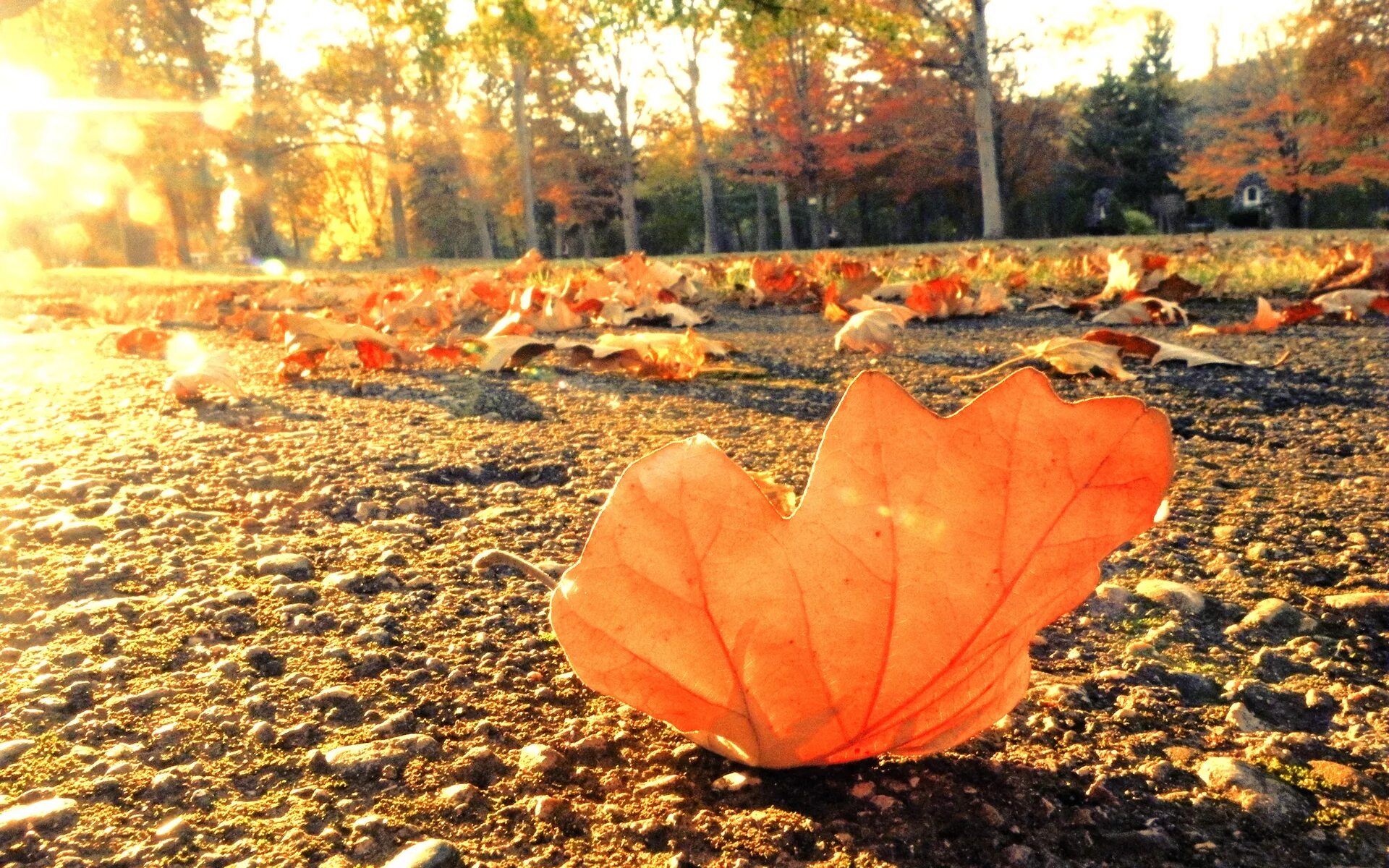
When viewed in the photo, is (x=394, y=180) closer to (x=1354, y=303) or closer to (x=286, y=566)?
(x=1354, y=303)

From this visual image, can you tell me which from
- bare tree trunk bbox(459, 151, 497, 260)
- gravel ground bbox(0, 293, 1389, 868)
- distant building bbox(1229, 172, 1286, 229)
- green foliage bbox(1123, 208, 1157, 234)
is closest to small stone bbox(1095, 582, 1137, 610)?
gravel ground bbox(0, 293, 1389, 868)

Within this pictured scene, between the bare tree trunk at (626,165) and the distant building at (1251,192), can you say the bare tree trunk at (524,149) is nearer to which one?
the bare tree trunk at (626,165)

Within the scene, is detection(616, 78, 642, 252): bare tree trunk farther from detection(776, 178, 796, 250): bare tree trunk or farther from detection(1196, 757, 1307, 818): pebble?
detection(1196, 757, 1307, 818): pebble

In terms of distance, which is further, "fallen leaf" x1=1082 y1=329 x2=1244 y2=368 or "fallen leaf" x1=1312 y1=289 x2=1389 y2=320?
"fallen leaf" x1=1312 y1=289 x2=1389 y2=320

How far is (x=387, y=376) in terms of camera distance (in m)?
2.90

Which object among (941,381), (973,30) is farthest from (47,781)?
(973,30)

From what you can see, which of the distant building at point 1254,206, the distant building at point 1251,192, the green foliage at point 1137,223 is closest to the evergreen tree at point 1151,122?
the distant building at point 1254,206

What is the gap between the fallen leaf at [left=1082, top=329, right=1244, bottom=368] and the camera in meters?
2.42

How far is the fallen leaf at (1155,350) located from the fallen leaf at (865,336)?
638 millimetres

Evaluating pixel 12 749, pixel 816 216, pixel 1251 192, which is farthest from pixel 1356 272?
pixel 1251 192

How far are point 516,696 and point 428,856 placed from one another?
0.23m

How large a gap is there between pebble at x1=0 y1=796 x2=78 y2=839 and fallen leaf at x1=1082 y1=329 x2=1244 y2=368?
2.34m

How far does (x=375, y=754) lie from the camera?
0.75m

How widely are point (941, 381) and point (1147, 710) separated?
1730 millimetres
